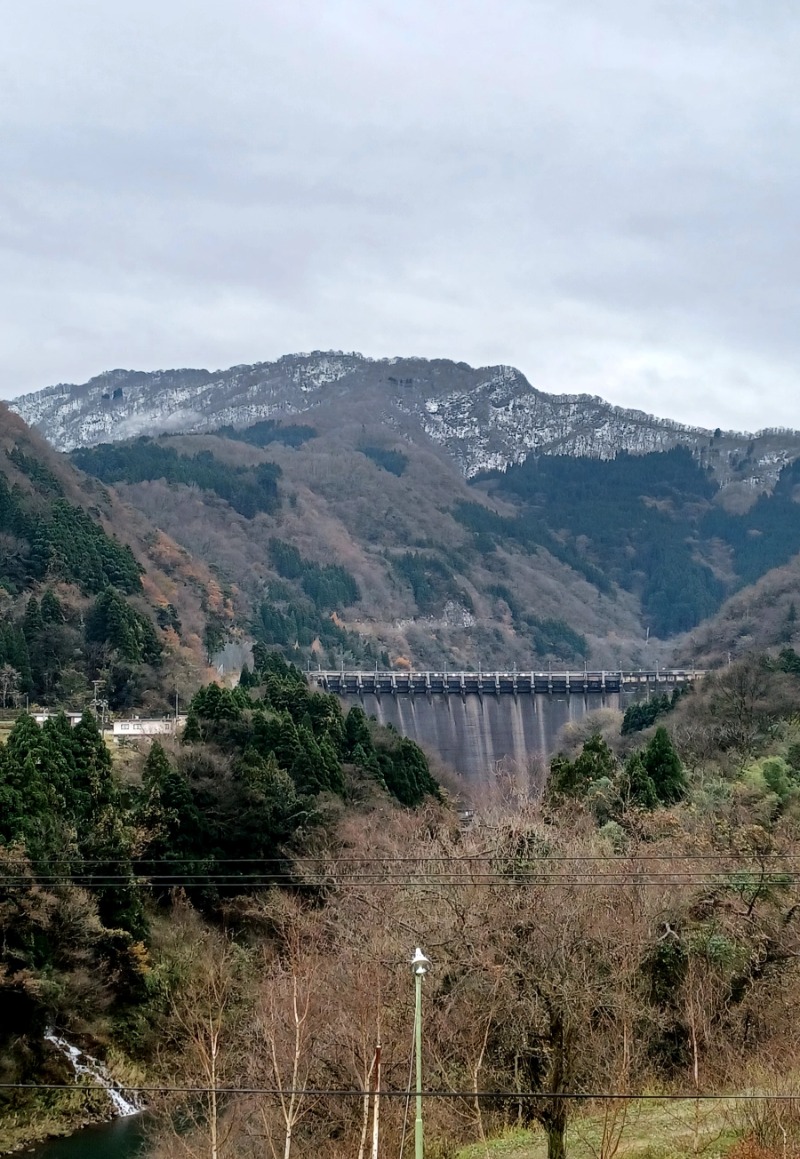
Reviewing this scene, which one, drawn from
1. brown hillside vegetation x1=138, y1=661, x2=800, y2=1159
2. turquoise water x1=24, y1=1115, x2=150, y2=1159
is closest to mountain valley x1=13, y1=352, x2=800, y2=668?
turquoise water x1=24, y1=1115, x2=150, y2=1159

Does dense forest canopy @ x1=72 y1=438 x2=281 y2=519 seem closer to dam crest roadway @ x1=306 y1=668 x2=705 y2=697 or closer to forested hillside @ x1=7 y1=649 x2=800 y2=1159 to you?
dam crest roadway @ x1=306 y1=668 x2=705 y2=697

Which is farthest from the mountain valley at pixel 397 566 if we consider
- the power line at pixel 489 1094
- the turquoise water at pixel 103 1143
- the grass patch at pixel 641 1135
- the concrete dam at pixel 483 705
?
the power line at pixel 489 1094

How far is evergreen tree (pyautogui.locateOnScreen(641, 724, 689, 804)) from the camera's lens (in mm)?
41603

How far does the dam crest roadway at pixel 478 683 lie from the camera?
291ft

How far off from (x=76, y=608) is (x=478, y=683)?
1245 inches

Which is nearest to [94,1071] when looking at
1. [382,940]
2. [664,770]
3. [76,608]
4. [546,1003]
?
[382,940]

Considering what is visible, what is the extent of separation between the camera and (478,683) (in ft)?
291

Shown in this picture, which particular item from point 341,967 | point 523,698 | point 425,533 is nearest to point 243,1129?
point 341,967

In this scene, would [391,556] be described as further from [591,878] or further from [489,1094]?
[489,1094]

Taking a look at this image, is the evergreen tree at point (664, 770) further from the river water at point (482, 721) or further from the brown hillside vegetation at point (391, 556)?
the brown hillside vegetation at point (391, 556)

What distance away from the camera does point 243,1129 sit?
25.2m

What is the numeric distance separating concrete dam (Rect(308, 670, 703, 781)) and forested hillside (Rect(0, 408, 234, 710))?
34.9 feet

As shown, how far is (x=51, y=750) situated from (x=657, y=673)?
216 ft

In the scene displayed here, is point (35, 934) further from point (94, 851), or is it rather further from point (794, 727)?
point (794, 727)
